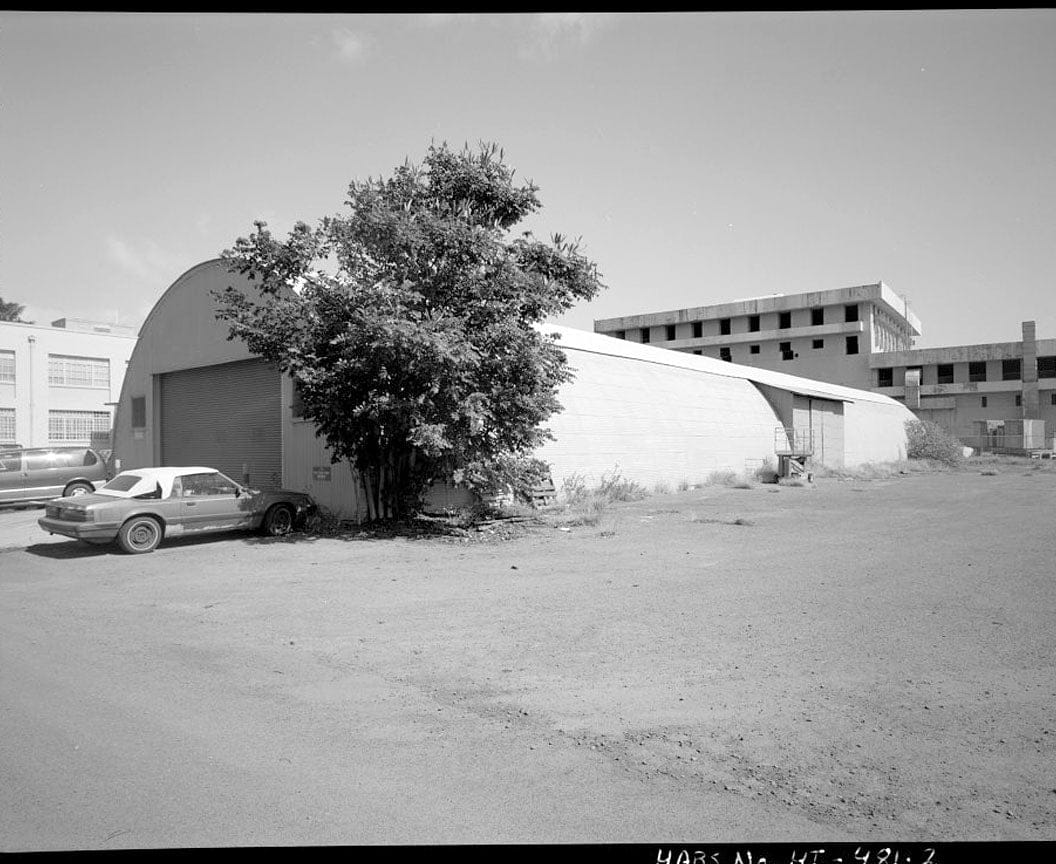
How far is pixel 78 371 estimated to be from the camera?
1644 inches

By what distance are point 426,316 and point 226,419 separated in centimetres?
924

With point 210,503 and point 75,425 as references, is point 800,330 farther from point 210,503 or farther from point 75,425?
point 210,503

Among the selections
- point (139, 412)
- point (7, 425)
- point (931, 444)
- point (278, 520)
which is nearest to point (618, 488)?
point (278, 520)

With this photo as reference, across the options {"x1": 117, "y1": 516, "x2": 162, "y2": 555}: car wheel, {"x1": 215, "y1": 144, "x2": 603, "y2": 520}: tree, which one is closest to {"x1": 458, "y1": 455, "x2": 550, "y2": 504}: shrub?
{"x1": 215, "y1": 144, "x2": 603, "y2": 520}: tree

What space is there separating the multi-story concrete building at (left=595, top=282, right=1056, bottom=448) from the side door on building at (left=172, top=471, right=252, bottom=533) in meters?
50.9

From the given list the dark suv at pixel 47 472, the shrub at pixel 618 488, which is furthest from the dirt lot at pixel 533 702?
the dark suv at pixel 47 472

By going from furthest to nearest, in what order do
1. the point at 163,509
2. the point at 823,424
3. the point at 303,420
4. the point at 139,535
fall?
the point at 823,424 < the point at 303,420 < the point at 163,509 < the point at 139,535

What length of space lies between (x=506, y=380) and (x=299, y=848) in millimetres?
11288

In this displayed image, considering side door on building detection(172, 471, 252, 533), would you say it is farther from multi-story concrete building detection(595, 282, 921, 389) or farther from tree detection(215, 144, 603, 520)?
multi-story concrete building detection(595, 282, 921, 389)

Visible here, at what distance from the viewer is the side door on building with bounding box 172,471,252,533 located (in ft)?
44.0

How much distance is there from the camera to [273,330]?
567 inches

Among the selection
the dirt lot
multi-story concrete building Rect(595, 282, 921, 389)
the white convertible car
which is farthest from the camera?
multi-story concrete building Rect(595, 282, 921, 389)

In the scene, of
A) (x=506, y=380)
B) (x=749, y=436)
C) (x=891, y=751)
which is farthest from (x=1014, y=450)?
(x=891, y=751)

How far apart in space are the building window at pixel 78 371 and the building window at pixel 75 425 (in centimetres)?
156
